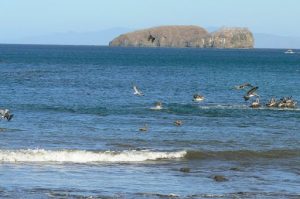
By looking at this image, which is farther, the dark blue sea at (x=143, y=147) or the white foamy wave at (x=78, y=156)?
the white foamy wave at (x=78, y=156)

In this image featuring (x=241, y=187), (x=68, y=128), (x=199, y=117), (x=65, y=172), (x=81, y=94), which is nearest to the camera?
(x=241, y=187)

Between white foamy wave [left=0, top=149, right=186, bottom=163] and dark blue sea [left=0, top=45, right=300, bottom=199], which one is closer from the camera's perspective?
dark blue sea [left=0, top=45, right=300, bottom=199]

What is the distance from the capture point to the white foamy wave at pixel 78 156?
104 ft

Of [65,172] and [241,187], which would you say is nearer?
[241,187]

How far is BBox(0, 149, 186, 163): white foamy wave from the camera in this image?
3156cm

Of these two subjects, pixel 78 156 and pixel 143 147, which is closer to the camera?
pixel 78 156

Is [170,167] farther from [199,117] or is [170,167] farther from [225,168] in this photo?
[199,117]

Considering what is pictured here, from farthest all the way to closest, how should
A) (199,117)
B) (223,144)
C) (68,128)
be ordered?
(199,117)
(68,128)
(223,144)

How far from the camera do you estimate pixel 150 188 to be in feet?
82.6

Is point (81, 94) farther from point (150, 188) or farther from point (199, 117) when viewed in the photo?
point (150, 188)

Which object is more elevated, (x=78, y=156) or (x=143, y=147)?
(x=78, y=156)

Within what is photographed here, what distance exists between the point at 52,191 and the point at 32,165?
20.5 feet

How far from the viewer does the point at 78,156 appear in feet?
107

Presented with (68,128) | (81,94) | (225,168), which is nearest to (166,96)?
(81,94)
